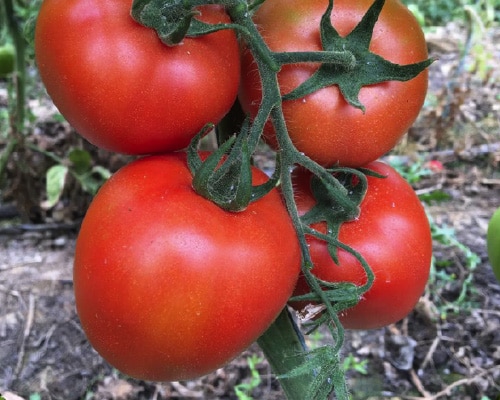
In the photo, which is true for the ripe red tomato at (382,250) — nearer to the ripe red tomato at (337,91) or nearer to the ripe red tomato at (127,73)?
the ripe red tomato at (337,91)

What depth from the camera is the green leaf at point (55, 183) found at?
148 cm

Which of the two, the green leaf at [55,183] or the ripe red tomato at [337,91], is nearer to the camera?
the ripe red tomato at [337,91]

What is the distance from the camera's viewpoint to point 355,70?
0.58 m

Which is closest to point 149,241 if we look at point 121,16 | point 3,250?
point 121,16

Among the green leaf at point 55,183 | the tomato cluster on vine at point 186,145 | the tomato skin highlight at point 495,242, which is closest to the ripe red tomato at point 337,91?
the tomato cluster on vine at point 186,145

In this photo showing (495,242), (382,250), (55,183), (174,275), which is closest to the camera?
(174,275)

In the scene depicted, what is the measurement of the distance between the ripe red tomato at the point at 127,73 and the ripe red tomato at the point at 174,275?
5 centimetres

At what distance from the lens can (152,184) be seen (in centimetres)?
53

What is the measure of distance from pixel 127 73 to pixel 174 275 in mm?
175

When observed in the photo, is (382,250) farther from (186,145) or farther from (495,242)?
(495,242)

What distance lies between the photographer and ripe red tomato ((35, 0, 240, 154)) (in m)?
0.51

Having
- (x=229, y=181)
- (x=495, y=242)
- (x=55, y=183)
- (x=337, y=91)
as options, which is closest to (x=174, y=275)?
(x=229, y=181)

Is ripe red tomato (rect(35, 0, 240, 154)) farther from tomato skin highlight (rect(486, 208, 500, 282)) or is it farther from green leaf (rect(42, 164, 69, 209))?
green leaf (rect(42, 164, 69, 209))

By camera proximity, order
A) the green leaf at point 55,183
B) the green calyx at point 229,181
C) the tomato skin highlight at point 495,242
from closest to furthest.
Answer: the green calyx at point 229,181 → the tomato skin highlight at point 495,242 → the green leaf at point 55,183
